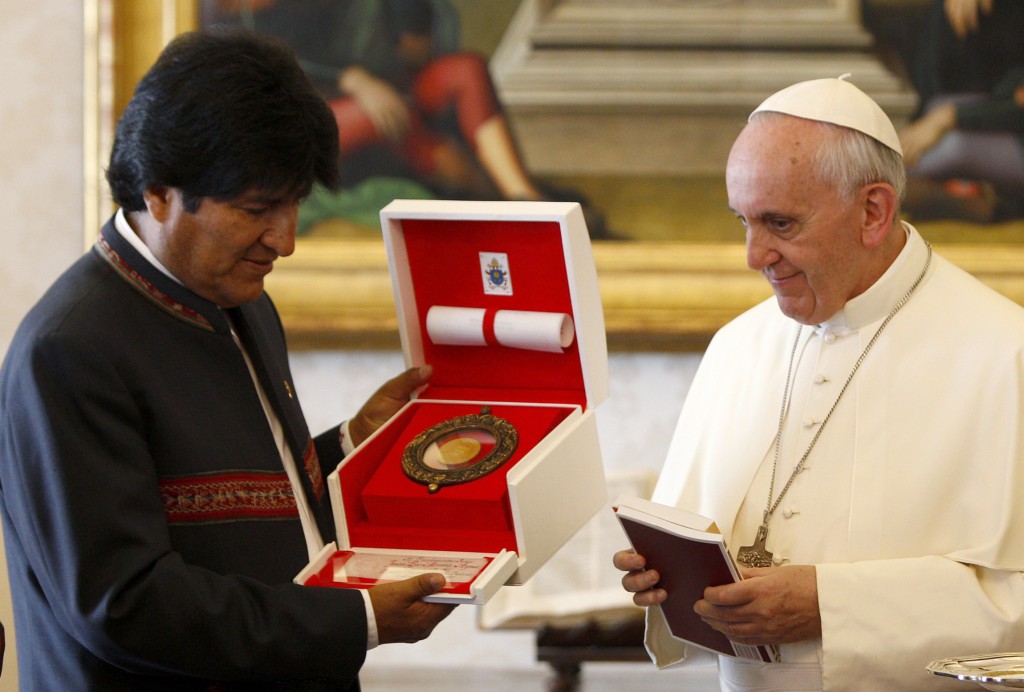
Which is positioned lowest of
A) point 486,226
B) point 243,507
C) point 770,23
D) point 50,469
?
point 243,507

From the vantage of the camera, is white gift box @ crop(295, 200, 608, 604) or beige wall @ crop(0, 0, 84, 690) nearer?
white gift box @ crop(295, 200, 608, 604)

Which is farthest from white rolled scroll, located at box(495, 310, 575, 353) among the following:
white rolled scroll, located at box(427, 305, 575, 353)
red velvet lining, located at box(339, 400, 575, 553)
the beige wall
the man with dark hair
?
the beige wall

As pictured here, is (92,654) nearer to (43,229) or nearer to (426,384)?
(426,384)

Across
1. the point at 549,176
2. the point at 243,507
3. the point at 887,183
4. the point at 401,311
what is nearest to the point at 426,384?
the point at 401,311

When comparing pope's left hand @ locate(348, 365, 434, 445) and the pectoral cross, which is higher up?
pope's left hand @ locate(348, 365, 434, 445)

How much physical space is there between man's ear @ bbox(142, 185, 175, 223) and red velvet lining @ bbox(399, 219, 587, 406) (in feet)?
1.97

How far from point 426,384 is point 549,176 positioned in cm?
149

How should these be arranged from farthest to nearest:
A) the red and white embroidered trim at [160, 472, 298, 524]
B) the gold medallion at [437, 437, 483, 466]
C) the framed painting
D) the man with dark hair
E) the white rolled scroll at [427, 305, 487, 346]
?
1. the framed painting
2. the white rolled scroll at [427, 305, 487, 346]
3. the gold medallion at [437, 437, 483, 466]
4. the red and white embroidered trim at [160, 472, 298, 524]
5. the man with dark hair

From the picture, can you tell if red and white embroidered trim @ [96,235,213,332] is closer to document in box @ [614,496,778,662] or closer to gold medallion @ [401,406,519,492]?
gold medallion @ [401,406,519,492]

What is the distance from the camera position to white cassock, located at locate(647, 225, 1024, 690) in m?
1.93

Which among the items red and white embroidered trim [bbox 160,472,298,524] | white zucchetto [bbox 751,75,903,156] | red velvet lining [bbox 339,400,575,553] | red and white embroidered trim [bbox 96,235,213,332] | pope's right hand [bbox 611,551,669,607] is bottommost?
pope's right hand [bbox 611,551,669,607]

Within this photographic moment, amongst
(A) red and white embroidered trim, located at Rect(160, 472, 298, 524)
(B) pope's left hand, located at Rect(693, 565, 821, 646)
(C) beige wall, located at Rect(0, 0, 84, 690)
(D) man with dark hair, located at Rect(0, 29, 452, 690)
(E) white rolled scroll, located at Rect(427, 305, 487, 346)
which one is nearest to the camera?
(D) man with dark hair, located at Rect(0, 29, 452, 690)

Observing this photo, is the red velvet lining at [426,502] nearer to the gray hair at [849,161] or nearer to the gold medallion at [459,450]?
the gold medallion at [459,450]

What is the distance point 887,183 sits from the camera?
205 centimetres
